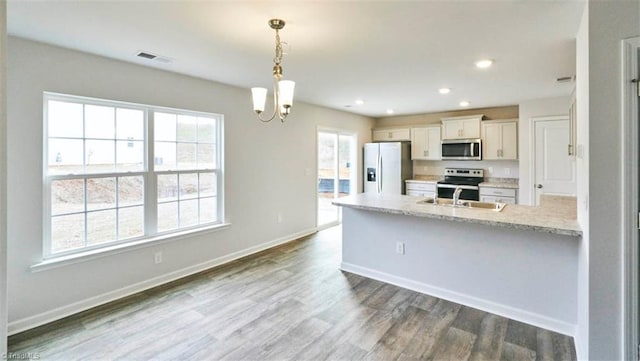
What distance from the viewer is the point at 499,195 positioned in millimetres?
5641

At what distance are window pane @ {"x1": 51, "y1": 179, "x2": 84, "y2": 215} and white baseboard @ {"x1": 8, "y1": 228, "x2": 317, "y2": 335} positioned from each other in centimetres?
87

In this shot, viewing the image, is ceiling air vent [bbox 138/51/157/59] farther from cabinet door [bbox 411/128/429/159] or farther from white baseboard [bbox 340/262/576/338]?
cabinet door [bbox 411/128/429/159]

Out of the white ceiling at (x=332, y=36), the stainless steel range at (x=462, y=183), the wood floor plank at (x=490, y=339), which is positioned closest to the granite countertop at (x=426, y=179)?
the stainless steel range at (x=462, y=183)

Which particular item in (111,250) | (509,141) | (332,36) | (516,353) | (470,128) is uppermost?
(332,36)

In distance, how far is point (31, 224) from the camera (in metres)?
2.65

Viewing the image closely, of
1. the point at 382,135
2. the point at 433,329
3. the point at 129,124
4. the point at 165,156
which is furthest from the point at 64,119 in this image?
the point at 382,135

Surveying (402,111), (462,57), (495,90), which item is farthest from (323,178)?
(462,57)

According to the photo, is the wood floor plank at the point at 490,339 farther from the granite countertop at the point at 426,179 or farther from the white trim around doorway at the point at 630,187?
the granite countertop at the point at 426,179

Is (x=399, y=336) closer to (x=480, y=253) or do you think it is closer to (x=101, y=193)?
(x=480, y=253)

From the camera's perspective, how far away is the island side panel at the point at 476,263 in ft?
8.52

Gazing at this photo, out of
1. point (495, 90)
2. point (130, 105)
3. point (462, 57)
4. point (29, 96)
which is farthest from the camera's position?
point (495, 90)

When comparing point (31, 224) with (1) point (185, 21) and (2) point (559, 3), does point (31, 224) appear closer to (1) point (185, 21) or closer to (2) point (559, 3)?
(1) point (185, 21)

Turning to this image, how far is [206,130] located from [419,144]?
445cm

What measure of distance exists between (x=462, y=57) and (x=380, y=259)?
2.31 meters
